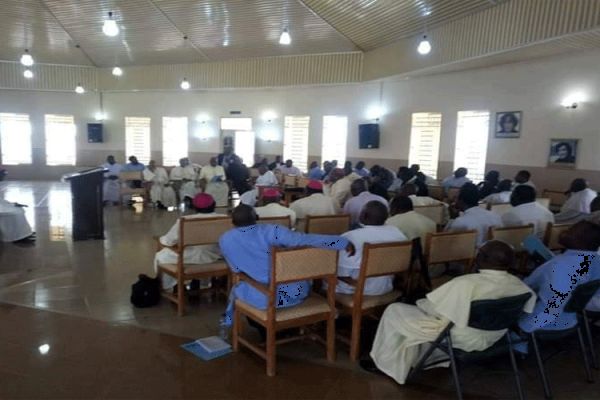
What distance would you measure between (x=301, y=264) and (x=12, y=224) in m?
5.42

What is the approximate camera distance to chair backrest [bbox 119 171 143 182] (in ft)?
32.6

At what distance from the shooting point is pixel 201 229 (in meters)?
3.81

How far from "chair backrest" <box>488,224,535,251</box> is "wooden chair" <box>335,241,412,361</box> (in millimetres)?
969

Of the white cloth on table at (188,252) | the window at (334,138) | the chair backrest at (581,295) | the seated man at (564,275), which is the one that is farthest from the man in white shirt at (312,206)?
the window at (334,138)

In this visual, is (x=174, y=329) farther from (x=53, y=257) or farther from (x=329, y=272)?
(x=53, y=257)

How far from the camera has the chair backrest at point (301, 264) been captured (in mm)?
2811

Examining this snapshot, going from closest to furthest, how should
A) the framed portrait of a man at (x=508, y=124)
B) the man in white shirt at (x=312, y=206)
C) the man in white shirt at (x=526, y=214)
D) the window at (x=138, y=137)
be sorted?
the man in white shirt at (x=526, y=214) < the man in white shirt at (x=312, y=206) < the framed portrait of a man at (x=508, y=124) < the window at (x=138, y=137)

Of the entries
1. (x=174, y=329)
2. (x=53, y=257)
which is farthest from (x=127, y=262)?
(x=174, y=329)

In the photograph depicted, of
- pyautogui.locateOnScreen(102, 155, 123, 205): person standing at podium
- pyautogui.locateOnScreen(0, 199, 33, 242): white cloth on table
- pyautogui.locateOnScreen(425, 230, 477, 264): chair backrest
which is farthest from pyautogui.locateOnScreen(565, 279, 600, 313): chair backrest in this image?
pyautogui.locateOnScreen(102, 155, 123, 205): person standing at podium

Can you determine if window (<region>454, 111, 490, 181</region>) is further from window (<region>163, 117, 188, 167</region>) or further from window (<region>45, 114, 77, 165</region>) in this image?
window (<region>45, 114, 77, 165</region>)

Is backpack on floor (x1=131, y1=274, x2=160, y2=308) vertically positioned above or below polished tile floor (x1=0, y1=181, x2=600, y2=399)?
above

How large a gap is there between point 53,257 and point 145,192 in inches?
176

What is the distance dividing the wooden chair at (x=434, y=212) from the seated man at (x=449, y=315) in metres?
2.51

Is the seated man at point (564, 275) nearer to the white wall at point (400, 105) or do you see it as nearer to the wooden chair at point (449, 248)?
the wooden chair at point (449, 248)
